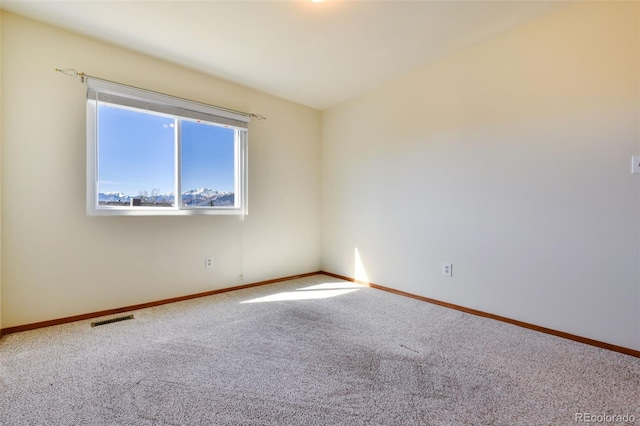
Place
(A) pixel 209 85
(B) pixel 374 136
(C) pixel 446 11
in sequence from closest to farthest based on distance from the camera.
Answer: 1. (C) pixel 446 11
2. (A) pixel 209 85
3. (B) pixel 374 136

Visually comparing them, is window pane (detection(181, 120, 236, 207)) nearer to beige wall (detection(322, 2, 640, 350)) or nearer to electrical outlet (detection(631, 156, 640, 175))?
beige wall (detection(322, 2, 640, 350))

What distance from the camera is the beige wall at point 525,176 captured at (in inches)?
74.8

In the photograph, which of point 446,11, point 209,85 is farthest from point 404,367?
point 209,85

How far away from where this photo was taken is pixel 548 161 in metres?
2.18

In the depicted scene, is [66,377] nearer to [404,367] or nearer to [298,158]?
[404,367]

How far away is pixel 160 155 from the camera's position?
9.21ft

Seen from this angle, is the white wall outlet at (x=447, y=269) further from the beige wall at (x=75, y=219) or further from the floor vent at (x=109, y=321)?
the floor vent at (x=109, y=321)

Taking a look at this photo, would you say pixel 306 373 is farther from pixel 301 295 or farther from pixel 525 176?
pixel 525 176

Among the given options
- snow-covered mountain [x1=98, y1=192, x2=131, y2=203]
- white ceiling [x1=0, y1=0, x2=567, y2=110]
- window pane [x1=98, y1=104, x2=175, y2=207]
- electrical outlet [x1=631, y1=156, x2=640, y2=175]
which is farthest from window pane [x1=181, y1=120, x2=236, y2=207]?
electrical outlet [x1=631, y1=156, x2=640, y2=175]

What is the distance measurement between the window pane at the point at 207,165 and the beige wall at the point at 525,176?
1723 millimetres

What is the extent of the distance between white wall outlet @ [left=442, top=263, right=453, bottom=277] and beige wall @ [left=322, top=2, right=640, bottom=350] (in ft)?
0.16

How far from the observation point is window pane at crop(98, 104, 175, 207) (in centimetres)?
249

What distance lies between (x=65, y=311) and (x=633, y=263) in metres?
4.20

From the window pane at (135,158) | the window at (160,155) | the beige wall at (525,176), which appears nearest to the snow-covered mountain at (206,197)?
the window at (160,155)
